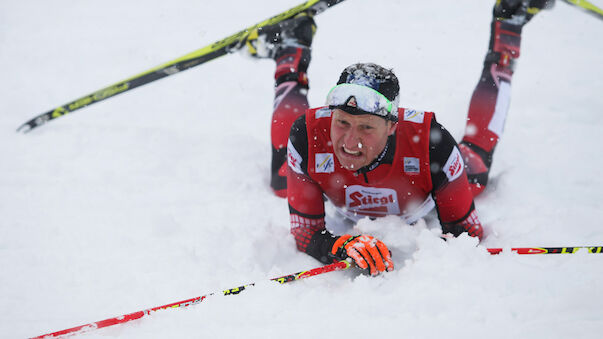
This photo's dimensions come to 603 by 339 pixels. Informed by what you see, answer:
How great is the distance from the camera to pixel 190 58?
167 inches

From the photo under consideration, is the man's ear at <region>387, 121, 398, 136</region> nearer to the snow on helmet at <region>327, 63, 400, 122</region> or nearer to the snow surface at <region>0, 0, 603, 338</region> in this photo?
the snow on helmet at <region>327, 63, 400, 122</region>

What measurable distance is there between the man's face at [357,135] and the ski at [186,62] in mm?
2190

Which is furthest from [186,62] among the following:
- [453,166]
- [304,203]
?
[453,166]

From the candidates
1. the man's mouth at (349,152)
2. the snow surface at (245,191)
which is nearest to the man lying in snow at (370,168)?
the man's mouth at (349,152)

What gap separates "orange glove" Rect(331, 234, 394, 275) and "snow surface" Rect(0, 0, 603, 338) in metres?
0.12

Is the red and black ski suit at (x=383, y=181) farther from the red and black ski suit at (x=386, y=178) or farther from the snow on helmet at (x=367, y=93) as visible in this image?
the snow on helmet at (x=367, y=93)

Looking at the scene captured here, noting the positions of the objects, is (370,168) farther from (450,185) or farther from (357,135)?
(450,185)

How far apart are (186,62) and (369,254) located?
3000mm

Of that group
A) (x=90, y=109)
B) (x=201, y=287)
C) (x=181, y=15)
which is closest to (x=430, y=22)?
(x=181, y=15)

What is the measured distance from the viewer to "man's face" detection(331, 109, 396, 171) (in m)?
2.14

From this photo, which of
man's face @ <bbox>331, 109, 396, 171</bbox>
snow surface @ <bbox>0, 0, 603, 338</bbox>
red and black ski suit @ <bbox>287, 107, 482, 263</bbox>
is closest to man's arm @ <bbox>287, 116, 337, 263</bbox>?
red and black ski suit @ <bbox>287, 107, 482, 263</bbox>

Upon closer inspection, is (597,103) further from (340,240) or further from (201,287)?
(201,287)

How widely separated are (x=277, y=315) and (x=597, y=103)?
4432 mm

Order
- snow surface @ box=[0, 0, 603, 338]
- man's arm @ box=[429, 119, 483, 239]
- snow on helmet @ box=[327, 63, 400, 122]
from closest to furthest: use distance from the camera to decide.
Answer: snow surface @ box=[0, 0, 603, 338]
snow on helmet @ box=[327, 63, 400, 122]
man's arm @ box=[429, 119, 483, 239]
